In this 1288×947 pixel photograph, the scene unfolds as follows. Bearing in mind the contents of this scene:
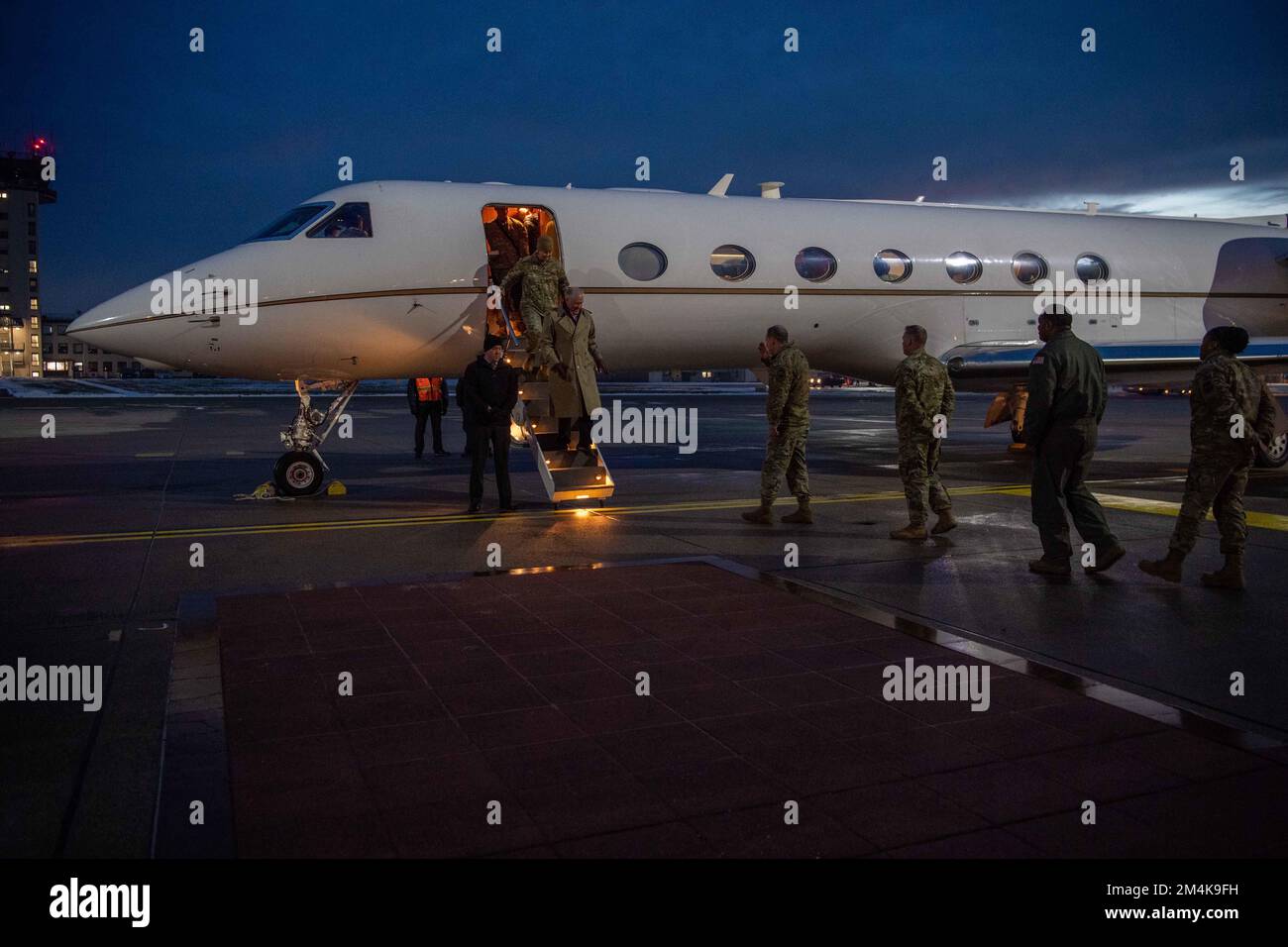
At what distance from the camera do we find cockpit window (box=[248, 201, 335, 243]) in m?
11.3

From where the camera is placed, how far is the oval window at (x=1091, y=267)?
49.3ft

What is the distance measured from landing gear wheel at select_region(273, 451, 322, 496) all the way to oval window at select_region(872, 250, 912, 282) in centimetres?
802

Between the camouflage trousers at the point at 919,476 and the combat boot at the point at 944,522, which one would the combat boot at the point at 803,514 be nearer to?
the camouflage trousers at the point at 919,476

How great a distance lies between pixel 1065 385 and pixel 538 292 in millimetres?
5874

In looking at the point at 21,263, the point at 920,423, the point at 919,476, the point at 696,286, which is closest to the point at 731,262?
the point at 696,286

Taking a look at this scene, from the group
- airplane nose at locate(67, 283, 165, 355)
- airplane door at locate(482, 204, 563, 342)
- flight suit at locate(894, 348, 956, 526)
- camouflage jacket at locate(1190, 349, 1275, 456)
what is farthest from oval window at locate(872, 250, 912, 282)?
airplane nose at locate(67, 283, 165, 355)

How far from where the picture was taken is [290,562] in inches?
312

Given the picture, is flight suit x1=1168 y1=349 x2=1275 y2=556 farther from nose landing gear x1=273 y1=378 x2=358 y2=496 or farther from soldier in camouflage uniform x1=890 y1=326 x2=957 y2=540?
nose landing gear x1=273 y1=378 x2=358 y2=496

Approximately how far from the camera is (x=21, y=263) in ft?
460

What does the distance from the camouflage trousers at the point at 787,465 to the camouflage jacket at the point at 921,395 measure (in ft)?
3.52
